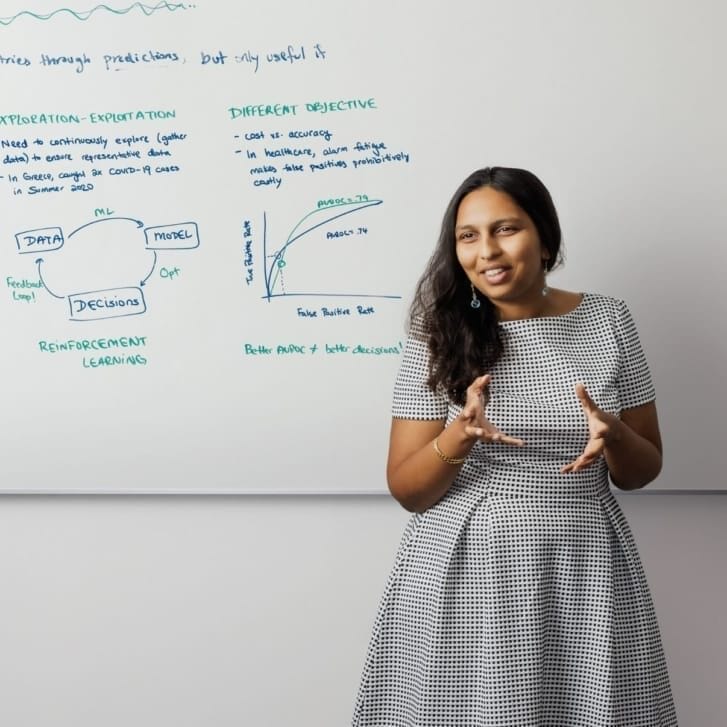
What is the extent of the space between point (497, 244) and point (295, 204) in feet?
2.20

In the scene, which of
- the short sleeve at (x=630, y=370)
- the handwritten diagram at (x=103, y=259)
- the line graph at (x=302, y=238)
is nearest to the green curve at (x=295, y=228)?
the line graph at (x=302, y=238)

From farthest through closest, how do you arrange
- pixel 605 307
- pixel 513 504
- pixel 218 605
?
pixel 218 605
pixel 605 307
pixel 513 504

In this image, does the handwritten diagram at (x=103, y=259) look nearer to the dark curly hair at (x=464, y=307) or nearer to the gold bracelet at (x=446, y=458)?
the dark curly hair at (x=464, y=307)

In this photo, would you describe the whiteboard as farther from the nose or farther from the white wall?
the nose

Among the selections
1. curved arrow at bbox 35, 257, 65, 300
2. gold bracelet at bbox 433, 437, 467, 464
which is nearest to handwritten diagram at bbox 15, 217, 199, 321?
curved arrow at bbox 35, 257, 65, 300

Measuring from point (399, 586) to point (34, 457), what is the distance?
3.27 feet

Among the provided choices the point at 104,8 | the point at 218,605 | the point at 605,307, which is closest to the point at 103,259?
the point at 104,8

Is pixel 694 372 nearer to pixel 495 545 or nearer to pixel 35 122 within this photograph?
pixel 495 545

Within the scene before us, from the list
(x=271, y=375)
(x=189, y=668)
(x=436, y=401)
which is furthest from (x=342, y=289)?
(x=189, y=668)

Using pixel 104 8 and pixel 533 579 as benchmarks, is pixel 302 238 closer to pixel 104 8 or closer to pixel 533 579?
pixel 104 8

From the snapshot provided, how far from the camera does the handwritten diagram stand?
219 cm

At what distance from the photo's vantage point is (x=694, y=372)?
2162mm

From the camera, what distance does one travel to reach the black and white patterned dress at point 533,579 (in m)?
1.57

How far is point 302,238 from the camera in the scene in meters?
2.17
